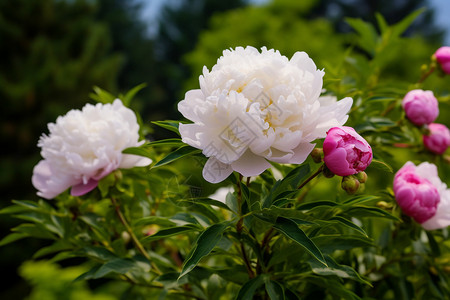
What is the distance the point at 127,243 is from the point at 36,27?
9133mm

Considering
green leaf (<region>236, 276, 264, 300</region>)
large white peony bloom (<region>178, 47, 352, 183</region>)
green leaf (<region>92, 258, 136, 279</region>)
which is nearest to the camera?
large white peony bloom (<region>178, 47, 352, 183</region>)

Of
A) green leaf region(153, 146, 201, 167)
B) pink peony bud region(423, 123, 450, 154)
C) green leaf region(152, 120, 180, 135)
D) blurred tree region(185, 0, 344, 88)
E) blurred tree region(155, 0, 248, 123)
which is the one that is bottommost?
blurred tree region(155, 0, 248, 123)

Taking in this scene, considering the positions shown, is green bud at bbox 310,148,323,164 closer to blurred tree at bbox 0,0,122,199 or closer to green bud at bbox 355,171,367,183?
green bud at bbox 355,171,367,183

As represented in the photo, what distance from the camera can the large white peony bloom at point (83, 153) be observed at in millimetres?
835

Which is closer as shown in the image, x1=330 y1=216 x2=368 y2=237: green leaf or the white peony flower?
x1=330 y1=216 x2=368 y2=237: green leaf

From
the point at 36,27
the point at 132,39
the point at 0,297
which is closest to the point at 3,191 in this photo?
the point at 0,297

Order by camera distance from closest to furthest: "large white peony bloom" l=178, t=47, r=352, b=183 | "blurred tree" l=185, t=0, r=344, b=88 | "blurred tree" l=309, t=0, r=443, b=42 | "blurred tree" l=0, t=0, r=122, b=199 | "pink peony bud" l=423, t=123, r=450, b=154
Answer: "large white peony bloom" l=178, t=47, r=352, b=183
"pink peony bud" l=423, t=123, r=450, b=154
"blurred tree" l=0, t=0, r=122, b=199
"blurred tree" l=185, t=0, r=344, b=88
"blurred tree" l=309, t=0, r=443, b=42

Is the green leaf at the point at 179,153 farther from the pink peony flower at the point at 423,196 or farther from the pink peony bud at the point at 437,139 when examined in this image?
the pink peony bud at the point at 437,139

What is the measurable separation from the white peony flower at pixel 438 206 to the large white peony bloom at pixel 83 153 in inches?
20.8

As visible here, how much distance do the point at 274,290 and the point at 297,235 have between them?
0.46 ft

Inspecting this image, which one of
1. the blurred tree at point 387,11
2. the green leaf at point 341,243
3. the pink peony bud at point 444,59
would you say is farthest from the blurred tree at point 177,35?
the green leaf at point 341,243

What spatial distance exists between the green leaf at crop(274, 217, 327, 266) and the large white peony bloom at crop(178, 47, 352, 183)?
0.09 m

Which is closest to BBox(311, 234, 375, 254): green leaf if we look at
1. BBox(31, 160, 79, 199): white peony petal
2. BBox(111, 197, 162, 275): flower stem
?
BBox(111, 197, 162, 275): flower stem

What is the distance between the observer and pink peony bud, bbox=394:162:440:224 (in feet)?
2.59
